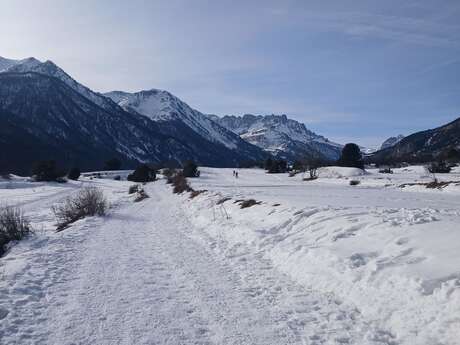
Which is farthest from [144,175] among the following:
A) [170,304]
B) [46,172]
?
[170,304]

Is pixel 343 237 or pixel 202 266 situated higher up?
pixel 343 237

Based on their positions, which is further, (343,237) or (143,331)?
(343,237)

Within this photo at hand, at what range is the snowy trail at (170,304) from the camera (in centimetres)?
585

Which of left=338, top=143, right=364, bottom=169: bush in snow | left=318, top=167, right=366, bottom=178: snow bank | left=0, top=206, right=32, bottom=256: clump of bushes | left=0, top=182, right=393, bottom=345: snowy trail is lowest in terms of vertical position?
left=0, top=182, right=393, bottom=345: snowy trail

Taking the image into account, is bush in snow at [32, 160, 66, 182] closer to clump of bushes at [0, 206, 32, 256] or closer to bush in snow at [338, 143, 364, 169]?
bush in snow at [338, 143, 364, 169]

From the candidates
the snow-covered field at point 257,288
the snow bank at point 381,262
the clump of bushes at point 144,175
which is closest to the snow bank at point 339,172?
the clump of bushes at point 144,175

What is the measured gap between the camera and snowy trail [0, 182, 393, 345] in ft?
19.2

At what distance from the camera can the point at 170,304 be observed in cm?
721

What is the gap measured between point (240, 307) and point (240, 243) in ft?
20.3

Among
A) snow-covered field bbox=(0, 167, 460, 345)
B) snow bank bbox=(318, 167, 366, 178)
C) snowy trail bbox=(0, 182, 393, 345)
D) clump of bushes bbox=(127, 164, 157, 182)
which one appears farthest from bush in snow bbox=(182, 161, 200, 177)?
snowy trail bbox=(0, 182, 393, 345)

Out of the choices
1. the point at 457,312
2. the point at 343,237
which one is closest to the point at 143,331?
the point at 457,312

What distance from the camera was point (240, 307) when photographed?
7.05 meters

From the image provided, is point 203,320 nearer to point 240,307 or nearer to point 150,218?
point 240,307

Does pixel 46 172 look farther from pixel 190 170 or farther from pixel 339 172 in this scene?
pixel 339 172
